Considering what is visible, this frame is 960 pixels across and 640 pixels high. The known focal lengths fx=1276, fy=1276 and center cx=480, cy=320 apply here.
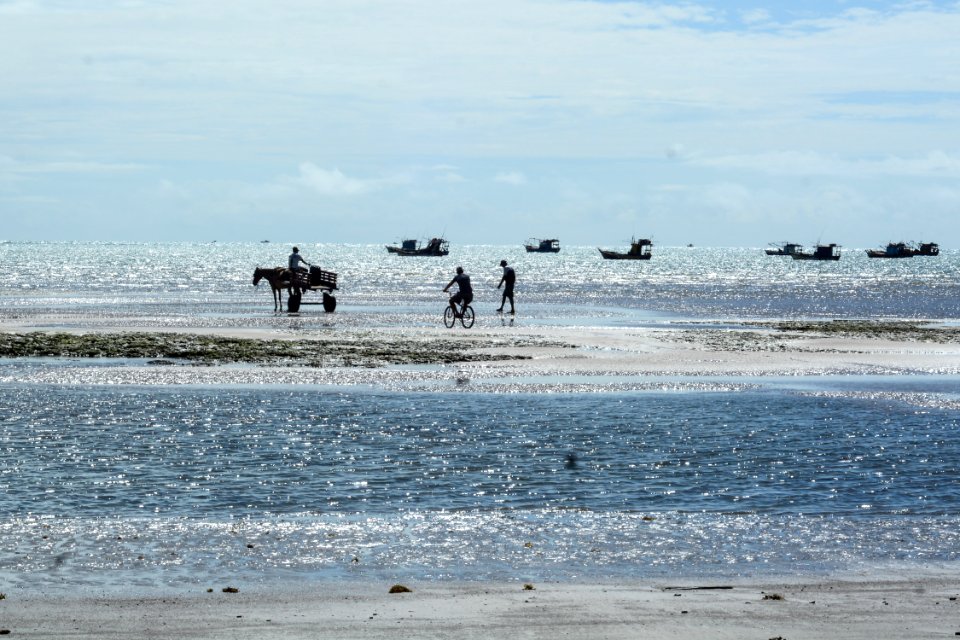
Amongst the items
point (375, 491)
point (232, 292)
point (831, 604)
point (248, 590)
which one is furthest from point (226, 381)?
point (232, 292)

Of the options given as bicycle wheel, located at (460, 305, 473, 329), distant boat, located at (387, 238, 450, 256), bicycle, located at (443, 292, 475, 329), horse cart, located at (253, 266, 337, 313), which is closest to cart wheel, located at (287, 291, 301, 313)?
horse cart, located at (253, 266, 337, 313)

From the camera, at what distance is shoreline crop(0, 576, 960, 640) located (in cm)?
797

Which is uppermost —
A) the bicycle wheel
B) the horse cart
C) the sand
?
the horse cart

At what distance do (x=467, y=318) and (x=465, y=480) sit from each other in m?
24.8

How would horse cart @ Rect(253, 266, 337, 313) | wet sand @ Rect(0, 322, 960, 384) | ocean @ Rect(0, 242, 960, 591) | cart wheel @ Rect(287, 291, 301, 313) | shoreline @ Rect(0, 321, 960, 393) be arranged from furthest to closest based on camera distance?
1. cart wheel @ Rect(287, 291, 301, 313)
2. horse cart @ Rect(253, 266, 337, 313)
3. wet sand @ Rect(0, 322, 960, 384)
4. shoreline @ Rect(0, 321, 960, 393)
5. ocean @ Rect(0, 242, 960, 591)

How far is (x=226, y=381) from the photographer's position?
22.8 metres

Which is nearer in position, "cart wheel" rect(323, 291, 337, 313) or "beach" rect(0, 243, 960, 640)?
"beach" rect(0, 243, 960, 640)

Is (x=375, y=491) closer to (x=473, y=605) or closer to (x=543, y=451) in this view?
Answer: (x=543, y=451)

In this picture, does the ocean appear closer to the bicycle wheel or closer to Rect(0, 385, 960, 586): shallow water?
Rect(0, 385, 960, 586): shallow water

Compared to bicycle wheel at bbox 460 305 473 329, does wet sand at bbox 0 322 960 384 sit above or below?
below

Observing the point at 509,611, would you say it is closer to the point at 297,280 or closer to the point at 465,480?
the point at 465,480

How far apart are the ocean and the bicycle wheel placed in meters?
13.6

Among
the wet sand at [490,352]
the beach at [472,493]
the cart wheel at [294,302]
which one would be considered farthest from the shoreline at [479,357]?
the cart wheel at [294,302]

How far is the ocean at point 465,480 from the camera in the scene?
1022 cm
